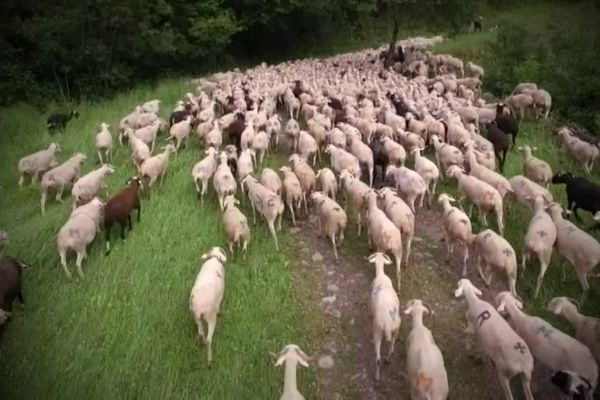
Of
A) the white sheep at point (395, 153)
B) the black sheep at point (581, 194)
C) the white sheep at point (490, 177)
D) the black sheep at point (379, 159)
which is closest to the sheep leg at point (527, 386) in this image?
the white sheep at point (490, 177)

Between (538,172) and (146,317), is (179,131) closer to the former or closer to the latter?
(146,317)

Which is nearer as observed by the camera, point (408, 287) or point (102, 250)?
point (408, 287)

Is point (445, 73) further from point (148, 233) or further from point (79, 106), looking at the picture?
point (148, 233)

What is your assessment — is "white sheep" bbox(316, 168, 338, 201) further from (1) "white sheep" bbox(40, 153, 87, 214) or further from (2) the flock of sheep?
(1) "white sheep" bbox(40, 153, 87, 214)

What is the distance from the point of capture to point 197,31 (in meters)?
25.4

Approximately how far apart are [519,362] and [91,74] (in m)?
21.7

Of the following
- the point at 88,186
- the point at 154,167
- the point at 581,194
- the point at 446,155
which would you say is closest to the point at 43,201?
the point at 88,186

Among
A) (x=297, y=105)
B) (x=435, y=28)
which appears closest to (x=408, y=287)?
(x=297, y=105)

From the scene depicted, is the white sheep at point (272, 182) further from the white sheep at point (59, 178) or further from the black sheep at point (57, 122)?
the black sheep at point (57, 122)

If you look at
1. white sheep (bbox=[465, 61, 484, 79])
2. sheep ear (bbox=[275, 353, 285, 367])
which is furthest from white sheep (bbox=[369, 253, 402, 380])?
white sheep (bbox=[465, 61, 484, 79])

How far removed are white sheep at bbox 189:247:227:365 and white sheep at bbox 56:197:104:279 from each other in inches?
84.7

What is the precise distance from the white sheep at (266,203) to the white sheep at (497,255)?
3.25 m

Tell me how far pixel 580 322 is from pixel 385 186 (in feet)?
17.0

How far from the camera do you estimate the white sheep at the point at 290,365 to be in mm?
5785
